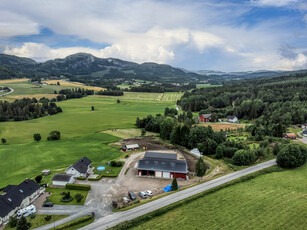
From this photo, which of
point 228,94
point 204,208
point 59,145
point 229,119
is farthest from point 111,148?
point 228,94

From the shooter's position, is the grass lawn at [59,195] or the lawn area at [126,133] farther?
the lawn area at [126,133]

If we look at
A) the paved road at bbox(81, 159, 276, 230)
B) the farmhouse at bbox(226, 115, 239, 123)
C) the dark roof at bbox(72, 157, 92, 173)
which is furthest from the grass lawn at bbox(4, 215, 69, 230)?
the farmhouse at bbox(226, 115, 239, 123)

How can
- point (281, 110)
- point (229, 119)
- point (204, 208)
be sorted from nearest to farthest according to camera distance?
point (204, 208) < point (281, 110) < point (229, 119)

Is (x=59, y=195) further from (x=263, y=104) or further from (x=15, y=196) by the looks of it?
(x=263, y=104)

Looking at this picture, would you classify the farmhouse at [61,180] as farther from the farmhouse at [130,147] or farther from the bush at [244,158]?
the bush at [244,158]

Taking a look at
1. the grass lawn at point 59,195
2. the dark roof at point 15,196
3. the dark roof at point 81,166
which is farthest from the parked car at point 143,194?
the dark roof at point 15,196

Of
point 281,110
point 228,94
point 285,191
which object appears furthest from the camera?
point 228,94

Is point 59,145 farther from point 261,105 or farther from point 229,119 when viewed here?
point 261,105
